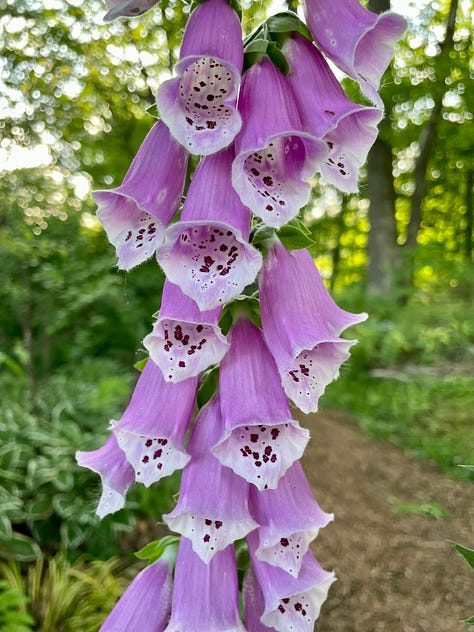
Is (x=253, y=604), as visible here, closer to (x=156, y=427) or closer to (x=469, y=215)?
(x=156, y=427)

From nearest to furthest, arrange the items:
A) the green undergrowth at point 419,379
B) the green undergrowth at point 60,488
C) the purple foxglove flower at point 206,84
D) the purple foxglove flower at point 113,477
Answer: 1. the purple foxglove flower at point 206,84
2. the purple foxglove flower at point 113,477
3. the green undergrowth at point 60,488
4. the green undergrowth at point 419,379

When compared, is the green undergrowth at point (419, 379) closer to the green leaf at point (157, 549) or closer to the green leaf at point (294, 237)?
the green leaf at point (157, 549)

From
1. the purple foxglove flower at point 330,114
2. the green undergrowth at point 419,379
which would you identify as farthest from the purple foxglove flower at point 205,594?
the green undergrowth at point 419,379

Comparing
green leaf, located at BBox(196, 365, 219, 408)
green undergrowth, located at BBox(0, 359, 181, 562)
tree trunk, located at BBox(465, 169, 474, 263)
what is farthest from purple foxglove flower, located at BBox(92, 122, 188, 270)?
tree trunk, located at BBox(465, 169, 474, 263)

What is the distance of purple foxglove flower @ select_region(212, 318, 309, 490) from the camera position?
86 cm

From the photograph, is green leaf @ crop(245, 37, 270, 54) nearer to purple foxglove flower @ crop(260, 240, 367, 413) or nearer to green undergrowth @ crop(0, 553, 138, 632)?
purple foxglove flower @ crop(260, 240, 367, 413)

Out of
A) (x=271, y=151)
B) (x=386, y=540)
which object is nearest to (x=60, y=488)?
(x=386, y=540)

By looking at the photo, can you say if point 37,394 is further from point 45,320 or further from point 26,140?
point 26,140

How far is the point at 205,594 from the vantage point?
3.13 feet

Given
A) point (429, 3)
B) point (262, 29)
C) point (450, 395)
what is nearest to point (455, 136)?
point (429, 3)

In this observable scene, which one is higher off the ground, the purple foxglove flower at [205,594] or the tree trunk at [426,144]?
the tree trunk at [426,144]

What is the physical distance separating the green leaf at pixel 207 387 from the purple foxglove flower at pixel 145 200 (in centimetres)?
26

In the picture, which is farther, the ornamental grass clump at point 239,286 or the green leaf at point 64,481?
the green leaf at point 64,481

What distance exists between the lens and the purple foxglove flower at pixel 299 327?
88 cm
